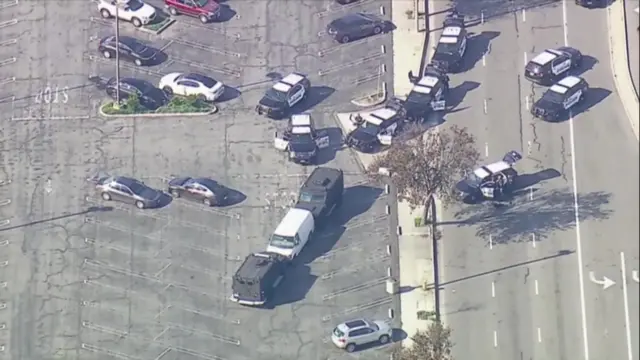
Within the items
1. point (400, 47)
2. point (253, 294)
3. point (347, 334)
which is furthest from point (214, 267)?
point (400, 47)

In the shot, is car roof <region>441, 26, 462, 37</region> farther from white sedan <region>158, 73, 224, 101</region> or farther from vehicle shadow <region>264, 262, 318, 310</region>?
vehicle shadow <region>264, 262, 318, 310</region>

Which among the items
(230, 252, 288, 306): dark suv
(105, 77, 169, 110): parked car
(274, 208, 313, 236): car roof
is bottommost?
(230, 252, 288, 306): dark suv

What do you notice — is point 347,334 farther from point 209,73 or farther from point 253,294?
point 209,73

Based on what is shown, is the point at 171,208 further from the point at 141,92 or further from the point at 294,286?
the point at 141,92

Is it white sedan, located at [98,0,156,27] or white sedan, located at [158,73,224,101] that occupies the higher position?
white sedan, located at [98,0,156,27]

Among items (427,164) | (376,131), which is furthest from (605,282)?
(376,131)

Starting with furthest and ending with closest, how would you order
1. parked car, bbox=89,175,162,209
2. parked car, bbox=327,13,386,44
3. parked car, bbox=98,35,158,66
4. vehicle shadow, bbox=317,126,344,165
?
parked car, bbox=327,13,386,44 < parked car, bbox=98,35,158,66 < vehicle shadow, bbox=317,126,344,165 < parked car, bbox=89,175,162,209

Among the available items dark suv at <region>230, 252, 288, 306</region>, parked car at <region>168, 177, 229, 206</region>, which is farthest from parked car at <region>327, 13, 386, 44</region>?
dark suv at <region>230, 252, 288, 306</region>
